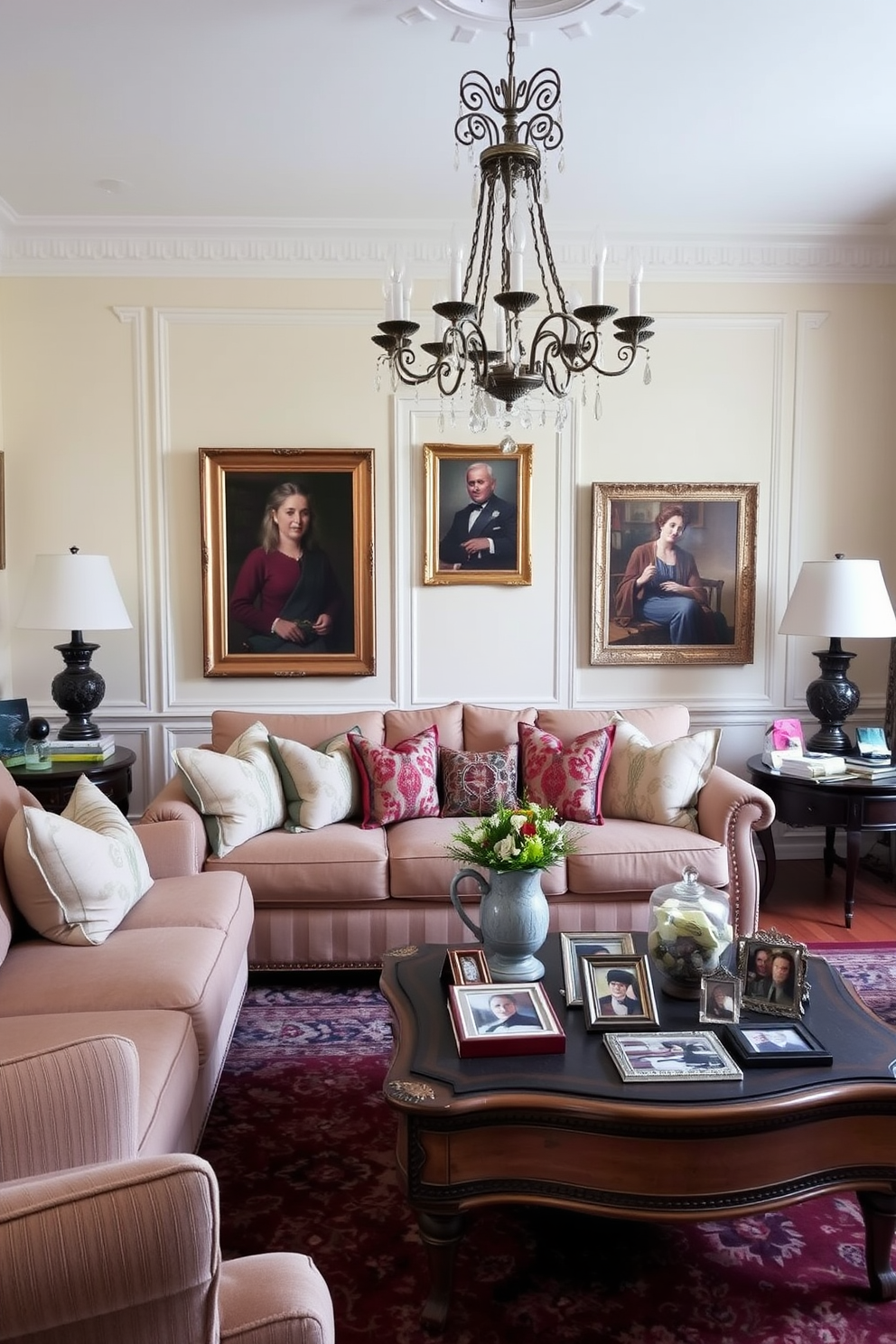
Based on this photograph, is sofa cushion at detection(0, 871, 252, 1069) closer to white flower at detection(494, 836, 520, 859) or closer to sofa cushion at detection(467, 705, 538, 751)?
white flower at detection(494, 836, 520, 859)

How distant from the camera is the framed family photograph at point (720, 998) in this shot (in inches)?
86.1

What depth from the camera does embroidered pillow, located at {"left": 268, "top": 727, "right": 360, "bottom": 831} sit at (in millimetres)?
3729

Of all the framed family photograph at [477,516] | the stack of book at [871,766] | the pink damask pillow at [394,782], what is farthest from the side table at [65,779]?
the stack of book at [871,766]

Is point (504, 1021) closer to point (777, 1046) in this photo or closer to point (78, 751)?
point (777, 1046)

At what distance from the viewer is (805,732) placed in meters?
4.87

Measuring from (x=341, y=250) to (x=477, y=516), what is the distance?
1383 mm

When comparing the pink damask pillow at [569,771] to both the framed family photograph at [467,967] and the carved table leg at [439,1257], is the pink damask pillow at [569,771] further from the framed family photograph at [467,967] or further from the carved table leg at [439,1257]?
the carved table leg at [439,1257]

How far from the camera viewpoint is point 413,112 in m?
3.40

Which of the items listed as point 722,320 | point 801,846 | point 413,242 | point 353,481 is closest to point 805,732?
point 801,846

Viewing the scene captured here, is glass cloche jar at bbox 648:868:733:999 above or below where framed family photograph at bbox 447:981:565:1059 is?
above

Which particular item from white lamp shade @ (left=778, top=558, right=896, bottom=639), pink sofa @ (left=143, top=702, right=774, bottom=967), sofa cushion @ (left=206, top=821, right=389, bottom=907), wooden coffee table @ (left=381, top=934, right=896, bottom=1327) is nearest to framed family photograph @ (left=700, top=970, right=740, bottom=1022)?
wooden coffee table @ (left=381, top=934, right=896, bottom=1327)

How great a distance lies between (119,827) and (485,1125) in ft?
5.17

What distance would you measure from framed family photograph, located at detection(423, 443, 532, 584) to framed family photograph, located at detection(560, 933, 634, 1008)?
7.66 feet

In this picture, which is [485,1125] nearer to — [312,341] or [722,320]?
[312,341]
